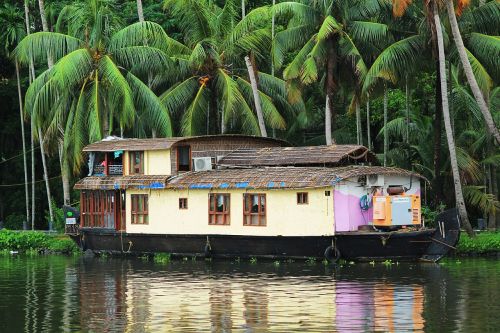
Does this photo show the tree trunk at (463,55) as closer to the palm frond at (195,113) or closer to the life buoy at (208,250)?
the life buoy at (208,250)

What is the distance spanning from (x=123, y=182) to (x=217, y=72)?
624 cm

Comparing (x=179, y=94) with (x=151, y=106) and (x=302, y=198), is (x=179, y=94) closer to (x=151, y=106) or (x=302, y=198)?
(x=151, y=106)

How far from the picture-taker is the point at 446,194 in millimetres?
36438

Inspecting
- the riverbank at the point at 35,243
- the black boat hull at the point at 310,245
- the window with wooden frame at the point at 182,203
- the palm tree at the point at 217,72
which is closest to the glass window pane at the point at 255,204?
the black boat hull at the point at 310,245

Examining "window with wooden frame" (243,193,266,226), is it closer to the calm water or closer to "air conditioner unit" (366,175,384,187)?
the calm water

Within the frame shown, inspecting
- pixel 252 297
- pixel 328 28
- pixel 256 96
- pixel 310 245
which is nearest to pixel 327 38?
pixel 328 28

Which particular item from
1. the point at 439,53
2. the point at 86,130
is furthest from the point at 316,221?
the point at 86,130

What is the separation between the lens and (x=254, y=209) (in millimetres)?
32156

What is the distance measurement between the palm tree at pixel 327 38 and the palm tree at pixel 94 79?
454 centimetres

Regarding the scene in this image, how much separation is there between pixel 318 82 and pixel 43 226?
15.3 metres

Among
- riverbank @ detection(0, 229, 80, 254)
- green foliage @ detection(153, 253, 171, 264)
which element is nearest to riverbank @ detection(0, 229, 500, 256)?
riverbank @ detection(0, 229, 80, 254)

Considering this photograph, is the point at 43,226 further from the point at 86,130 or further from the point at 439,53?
the point at 439,53

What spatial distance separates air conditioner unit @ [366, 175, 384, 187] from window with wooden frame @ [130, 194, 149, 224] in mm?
7428

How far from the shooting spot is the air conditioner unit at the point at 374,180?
31203 millimetres
